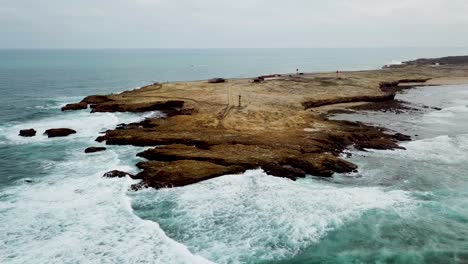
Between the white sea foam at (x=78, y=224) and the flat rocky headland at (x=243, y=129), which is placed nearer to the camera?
the white sea foam at (x=78, y=224)

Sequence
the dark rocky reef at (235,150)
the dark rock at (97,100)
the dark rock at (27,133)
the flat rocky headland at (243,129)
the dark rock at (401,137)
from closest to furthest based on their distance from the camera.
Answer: the dark rocky reef at (235,150), the flat rocky headland at (243,129), the dark rock at (401,137), the dark rock at (27,133), the dark rock at (97,100)

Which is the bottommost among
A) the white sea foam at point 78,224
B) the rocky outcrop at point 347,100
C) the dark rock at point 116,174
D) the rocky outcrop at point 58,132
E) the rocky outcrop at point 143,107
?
the white sea foam at point 78,224

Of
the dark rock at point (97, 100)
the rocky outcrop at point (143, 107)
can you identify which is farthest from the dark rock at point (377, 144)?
the dark rock at point (97, 100)

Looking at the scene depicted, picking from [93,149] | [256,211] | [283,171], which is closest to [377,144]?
[283,171]

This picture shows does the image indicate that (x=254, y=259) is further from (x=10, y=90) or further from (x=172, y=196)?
(x=10, y=90)

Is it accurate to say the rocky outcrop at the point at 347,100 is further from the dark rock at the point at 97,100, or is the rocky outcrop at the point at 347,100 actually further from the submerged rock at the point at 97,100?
the submerged rock at the point at 97,100

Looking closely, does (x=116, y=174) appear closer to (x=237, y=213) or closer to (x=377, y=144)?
(x=237, y=213)
